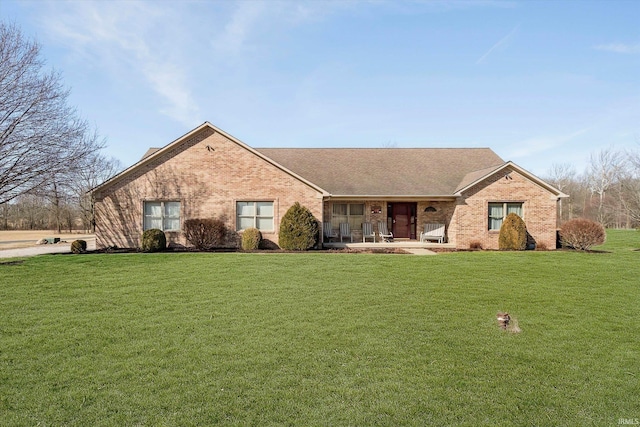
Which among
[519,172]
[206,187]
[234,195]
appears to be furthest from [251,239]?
[519,172]

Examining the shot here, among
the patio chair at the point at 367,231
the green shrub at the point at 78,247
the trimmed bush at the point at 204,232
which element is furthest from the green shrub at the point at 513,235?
the green shrub at the point at 78,247

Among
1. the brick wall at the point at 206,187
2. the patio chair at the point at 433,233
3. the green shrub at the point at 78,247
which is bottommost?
the green shrub at the point at 78,247

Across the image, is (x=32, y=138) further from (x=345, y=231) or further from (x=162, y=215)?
(x=345, y=231)

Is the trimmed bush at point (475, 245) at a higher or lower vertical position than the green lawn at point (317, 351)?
higher

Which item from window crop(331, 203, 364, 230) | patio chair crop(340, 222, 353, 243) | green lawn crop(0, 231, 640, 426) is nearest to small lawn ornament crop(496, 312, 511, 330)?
green lawn crop(0, 231, 640, 426)

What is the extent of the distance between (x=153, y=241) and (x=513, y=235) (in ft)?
54.9

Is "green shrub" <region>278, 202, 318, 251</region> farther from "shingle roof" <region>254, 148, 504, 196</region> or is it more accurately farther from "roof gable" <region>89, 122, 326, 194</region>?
"shingle roof" <region>254, 148, 504, 196</region>

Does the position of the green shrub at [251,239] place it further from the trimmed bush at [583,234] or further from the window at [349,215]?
the trimmed bush at [583,234]

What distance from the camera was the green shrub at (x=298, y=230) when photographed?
17.0 meters

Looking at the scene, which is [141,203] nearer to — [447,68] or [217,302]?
[217,302]

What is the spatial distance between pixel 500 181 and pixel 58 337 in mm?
18483

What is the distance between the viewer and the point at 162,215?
18.2 meters

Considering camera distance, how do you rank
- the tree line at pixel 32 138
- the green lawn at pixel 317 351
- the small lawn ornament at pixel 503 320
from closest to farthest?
the green lawn at pixel 317 351
the small lawn ornament at pixel 503 320
the tree line at pixel 32 138

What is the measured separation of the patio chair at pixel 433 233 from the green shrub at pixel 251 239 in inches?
346
